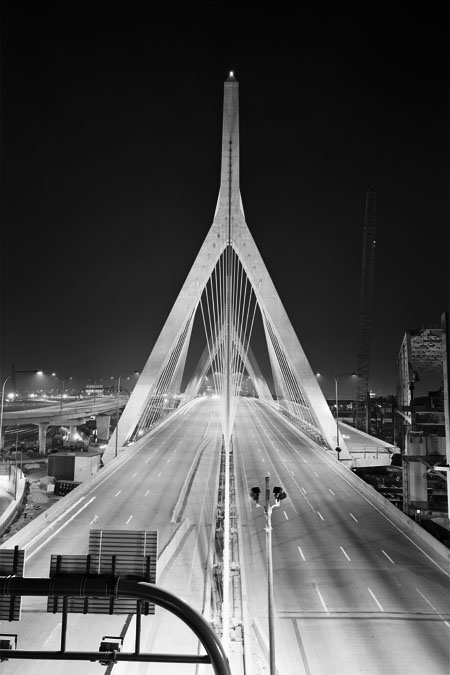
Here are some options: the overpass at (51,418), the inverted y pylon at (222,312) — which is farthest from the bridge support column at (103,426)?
the inverted y pylon at (222,312)

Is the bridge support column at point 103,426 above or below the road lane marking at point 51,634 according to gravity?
above

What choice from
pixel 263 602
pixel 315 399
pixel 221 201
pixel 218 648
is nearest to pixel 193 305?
pixel 221 201

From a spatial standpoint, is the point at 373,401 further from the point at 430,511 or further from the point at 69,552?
the point at 69,552

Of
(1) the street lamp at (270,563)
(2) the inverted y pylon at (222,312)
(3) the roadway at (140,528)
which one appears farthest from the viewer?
(2) the inverted y pylon at (222,312)

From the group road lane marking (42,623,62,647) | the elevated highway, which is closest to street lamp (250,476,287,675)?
the elevated highway

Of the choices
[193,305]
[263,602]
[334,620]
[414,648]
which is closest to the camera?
[414,648]

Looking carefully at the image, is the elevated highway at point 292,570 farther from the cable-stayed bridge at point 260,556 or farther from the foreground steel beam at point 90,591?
the foreground steel beam at point 90,591

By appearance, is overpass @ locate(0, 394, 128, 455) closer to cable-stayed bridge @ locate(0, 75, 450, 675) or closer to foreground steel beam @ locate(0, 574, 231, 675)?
cable-stayed bridge @ locate(0, 75, 450, 675)
